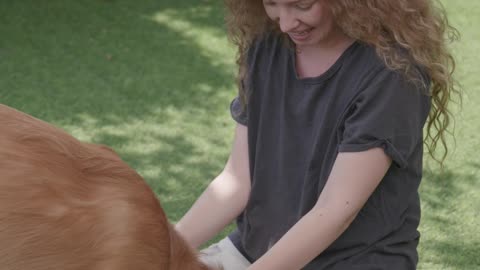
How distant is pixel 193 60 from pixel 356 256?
4.07 m

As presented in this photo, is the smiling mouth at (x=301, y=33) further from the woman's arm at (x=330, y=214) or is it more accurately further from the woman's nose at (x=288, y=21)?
the woman's arm at (x=330, y=214)

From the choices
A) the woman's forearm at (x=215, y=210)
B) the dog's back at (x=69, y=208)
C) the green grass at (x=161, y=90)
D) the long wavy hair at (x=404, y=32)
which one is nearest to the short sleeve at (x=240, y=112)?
the woman's forearm at (x=215, y=210)

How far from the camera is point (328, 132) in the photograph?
2688mm

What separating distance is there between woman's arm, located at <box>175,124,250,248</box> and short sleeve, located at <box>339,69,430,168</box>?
0.52m

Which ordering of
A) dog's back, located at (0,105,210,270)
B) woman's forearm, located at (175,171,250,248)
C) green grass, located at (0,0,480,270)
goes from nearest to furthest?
dog's back, located at (0,105,210,270), woman's forearm, located at (175,171,250,248), green grass, located at (0,0,480,270)

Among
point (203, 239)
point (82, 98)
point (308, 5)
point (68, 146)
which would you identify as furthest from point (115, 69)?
point (68, 146)

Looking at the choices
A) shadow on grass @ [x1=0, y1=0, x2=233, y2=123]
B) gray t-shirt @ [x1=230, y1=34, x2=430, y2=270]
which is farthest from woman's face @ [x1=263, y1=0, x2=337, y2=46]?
shadow on grass @ [x1=0, y1=0, x2=233, y2=123]

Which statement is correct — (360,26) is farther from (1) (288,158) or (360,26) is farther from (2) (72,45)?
(2) (72,45)

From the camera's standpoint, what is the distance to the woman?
2.54 metres

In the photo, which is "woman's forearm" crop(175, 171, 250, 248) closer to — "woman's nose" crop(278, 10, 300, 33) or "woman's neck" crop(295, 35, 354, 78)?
"woman's neck" crop(295, 35, 354, 78)

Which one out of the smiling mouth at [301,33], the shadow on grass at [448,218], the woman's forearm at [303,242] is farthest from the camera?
the shadow on grass at [448,218]

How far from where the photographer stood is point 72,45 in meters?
6.81

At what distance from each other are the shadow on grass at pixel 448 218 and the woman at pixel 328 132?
4.68 feet

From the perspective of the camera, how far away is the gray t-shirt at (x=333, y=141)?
2.57 metres
